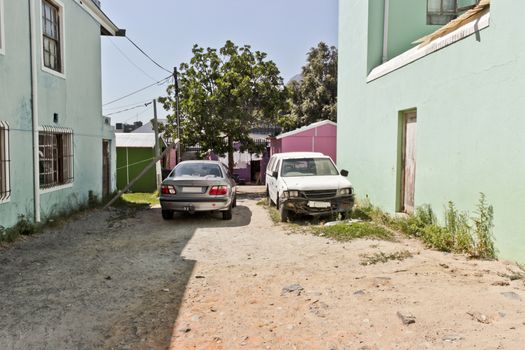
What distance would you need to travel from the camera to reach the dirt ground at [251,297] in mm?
3592

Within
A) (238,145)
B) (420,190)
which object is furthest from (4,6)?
(238,145)

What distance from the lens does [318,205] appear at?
9.05m

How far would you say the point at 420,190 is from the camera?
8023 millimetres

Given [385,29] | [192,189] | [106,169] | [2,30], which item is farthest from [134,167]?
[385,29]

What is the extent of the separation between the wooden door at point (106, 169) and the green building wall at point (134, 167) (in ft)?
13.8

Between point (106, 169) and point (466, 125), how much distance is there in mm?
11806

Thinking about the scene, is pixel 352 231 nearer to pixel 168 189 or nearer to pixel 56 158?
pixel 168 189

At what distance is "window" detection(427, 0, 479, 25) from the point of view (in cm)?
1127

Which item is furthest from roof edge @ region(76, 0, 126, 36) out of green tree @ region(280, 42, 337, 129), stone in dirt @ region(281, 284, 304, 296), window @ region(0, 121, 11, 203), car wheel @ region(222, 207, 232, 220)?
green tree @ region(280, 42, 337, 129)

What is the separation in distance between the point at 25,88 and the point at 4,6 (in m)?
1.51

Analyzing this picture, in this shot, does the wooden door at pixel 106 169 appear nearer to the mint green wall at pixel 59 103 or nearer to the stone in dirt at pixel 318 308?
the mint green wall at pixel 59 103

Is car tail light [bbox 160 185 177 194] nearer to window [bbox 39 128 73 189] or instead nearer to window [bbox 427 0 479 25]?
window [bbox 39 128 73 189]

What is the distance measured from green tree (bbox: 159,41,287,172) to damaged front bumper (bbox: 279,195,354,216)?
8.66 meters

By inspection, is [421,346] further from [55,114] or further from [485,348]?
[55,114]
